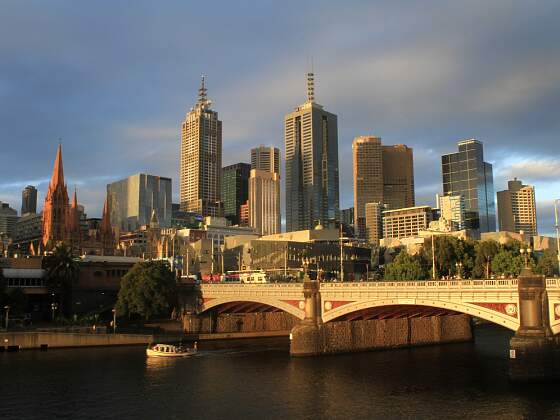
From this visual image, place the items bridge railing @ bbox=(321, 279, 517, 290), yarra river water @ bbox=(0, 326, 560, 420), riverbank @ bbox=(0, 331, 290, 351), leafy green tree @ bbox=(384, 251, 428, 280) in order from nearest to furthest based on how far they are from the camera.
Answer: yarra river water @ bbox=(0, 326, 560, 420), bridge railing @ bbox=(321, 279, 517, 290), riverbank @ bbox=(0, 331, 290, 351), leafy green tree @ bbox=(384, 251, 428, 280)

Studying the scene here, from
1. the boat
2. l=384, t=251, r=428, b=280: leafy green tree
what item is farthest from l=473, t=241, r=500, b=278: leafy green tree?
the boat

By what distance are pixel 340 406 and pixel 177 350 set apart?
3842 centimetres

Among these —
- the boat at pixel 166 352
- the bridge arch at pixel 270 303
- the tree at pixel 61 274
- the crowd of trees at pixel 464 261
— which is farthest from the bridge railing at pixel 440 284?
the tree at pixel 61 274

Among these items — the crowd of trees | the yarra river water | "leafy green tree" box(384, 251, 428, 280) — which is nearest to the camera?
the yarra river water

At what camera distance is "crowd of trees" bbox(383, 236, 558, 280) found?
11075cm

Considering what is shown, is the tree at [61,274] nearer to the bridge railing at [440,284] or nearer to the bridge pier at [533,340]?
the bridge railing at [440,284]

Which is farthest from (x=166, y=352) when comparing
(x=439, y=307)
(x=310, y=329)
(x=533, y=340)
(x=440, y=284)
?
(x=533, y=340)

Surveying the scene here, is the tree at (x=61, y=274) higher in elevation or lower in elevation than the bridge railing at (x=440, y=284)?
higher

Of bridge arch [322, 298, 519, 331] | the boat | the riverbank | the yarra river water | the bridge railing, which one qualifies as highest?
the bridge railing

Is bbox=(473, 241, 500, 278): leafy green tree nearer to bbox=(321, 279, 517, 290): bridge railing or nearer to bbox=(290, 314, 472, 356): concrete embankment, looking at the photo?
bbox=(290, 314, 472, 356): concrete embankment

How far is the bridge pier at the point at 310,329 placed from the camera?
274 ft

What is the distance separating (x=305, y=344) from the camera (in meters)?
83.2

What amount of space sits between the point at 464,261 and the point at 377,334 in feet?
121

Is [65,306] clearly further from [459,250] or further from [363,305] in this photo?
[459,250]
